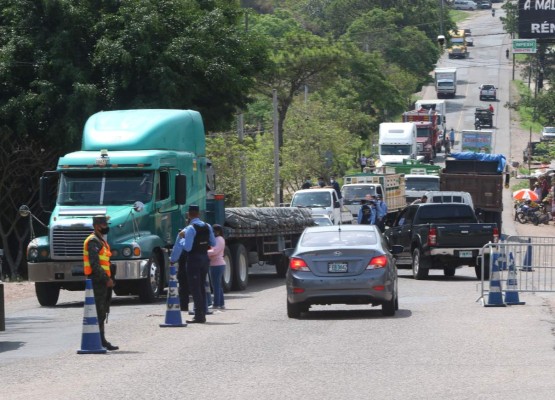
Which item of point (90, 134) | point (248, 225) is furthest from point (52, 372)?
point (248, 225)

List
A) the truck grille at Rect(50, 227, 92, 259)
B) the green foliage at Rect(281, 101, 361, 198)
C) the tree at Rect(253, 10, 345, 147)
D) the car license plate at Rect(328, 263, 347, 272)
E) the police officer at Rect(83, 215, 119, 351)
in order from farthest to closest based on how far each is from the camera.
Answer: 1. the green foliage at Rect(281, 101, 361, 198)
2. the tree at Rect(253, 10, 345, 147)
3. the truck grille at Rect(50, 227, 92, 259)
4. the car license plate at Rect(328, 263, 347, 272)
5. the police officer at Rect(83, 215, 119, 351)

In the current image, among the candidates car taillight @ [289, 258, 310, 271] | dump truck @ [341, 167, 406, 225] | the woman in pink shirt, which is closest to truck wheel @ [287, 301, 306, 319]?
car taillight @ [289, 258, 310, 271]

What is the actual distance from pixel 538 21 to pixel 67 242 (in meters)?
59.2

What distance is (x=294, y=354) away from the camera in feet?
51.6

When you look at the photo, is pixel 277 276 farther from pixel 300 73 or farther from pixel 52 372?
pixel 300 73

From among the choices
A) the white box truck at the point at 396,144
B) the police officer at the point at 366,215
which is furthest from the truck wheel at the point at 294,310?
the white box truck at the point at 396,144

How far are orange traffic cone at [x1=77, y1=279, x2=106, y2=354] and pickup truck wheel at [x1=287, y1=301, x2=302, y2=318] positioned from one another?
5132mm

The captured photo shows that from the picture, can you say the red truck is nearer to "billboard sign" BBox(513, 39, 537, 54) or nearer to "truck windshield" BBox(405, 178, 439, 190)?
"billboard sign" BBox(513, 39, 537, 54)

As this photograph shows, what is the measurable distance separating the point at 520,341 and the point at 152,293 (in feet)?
32.2

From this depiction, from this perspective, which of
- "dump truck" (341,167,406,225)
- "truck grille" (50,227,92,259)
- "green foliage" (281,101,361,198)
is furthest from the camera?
"green foliage" (281,101,361,198)

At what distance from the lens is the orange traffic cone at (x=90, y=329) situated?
1559 cm

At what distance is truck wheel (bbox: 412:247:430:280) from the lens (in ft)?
102

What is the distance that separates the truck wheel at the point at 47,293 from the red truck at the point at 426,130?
6343 cm

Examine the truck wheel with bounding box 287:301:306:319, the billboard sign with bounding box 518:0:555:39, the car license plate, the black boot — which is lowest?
the truck wheel with bounding box 287:301:306:319
